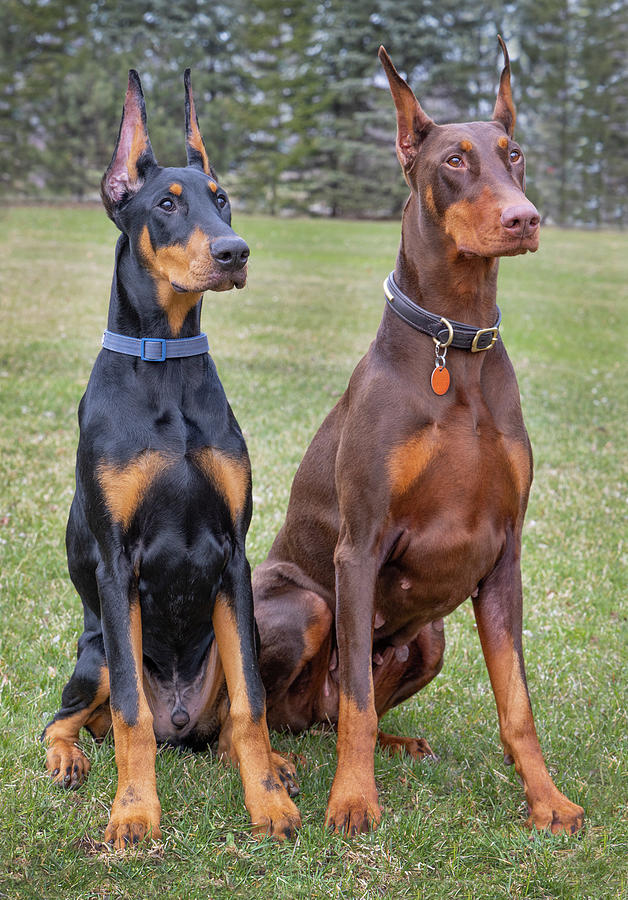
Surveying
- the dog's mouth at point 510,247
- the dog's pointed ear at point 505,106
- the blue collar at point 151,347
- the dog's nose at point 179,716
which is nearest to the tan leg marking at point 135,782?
the dog's nose at point 179,716

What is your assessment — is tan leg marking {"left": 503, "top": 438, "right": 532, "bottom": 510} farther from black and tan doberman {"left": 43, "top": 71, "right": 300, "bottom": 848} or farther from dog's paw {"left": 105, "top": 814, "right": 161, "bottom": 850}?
dog's paw {"left": 105, "top": 814, "right": 161, "bottom": 850}

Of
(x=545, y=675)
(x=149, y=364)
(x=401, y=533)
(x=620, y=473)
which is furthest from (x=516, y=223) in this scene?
(x=620, y=473)

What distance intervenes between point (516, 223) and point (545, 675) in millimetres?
2369

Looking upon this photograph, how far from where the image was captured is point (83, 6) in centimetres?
3297

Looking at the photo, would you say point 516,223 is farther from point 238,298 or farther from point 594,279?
point 594,279

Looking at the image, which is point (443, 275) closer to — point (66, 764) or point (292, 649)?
point (292, 649)

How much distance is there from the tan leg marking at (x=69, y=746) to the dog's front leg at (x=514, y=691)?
4.46 ft

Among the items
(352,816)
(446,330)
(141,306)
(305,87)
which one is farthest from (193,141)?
(305,87)

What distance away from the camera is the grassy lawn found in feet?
9.16

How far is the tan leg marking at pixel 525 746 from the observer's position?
3045mm

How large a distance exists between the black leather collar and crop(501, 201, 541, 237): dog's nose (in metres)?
0.38

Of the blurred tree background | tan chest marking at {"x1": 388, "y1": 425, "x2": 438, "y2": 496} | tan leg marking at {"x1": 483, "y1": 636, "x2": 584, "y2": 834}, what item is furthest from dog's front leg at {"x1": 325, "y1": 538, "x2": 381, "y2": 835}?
the blurred tree background

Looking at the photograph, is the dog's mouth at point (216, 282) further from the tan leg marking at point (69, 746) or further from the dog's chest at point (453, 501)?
the tan leg marking at point (69, 746)

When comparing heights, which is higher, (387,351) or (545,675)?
(387,351)
